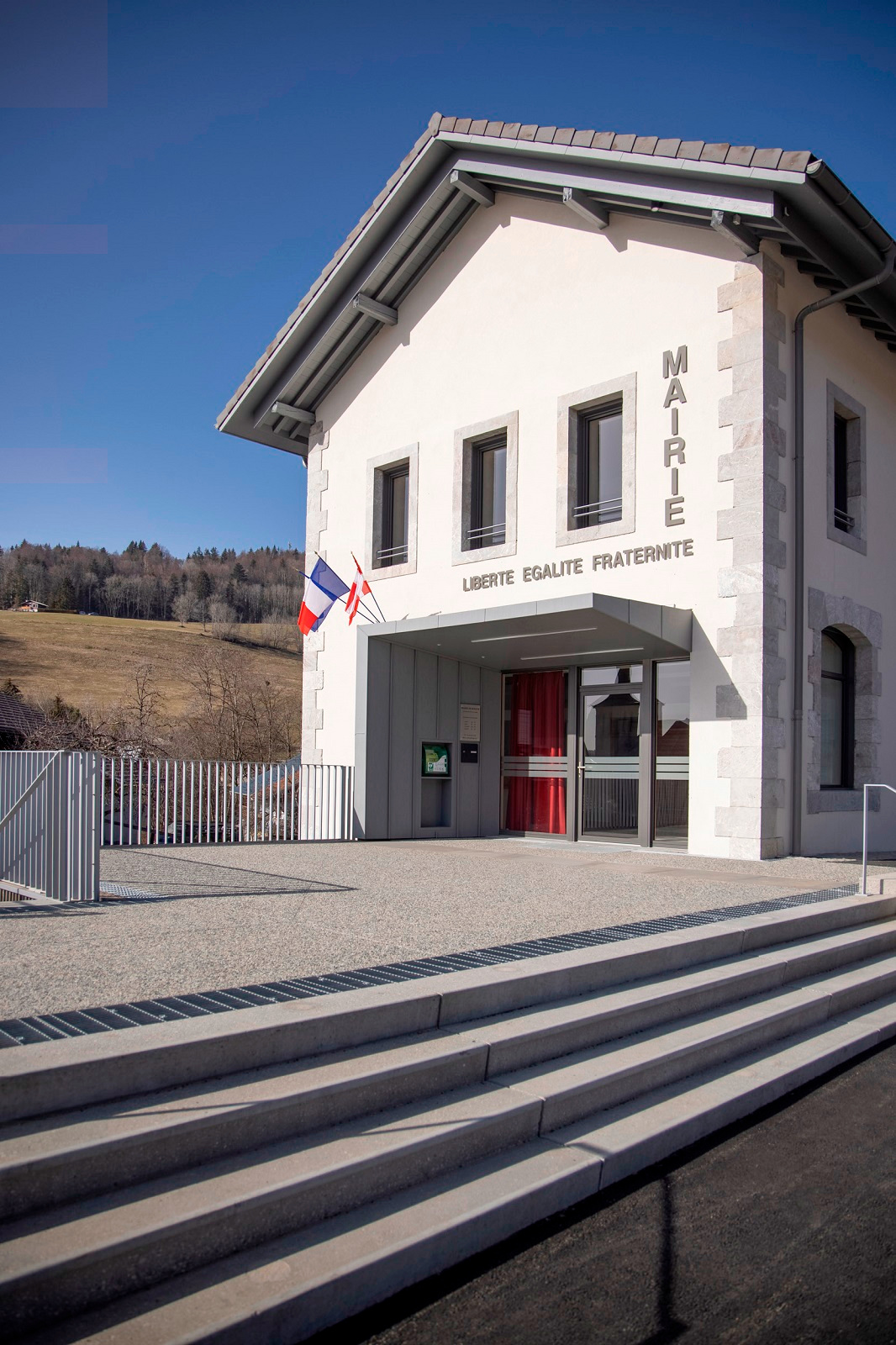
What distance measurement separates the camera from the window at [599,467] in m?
12.3

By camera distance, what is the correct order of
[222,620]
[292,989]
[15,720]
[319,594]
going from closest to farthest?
[292,989] < [319,594] < [15,720] < [222,620]

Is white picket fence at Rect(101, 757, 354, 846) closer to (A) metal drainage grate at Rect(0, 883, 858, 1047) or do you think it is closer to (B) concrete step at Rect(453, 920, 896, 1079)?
(A) metal drainage grate at Rect(0, 883, 858, 1047)

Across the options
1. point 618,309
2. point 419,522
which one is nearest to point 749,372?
point 618,309

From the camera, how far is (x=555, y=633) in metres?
11.5

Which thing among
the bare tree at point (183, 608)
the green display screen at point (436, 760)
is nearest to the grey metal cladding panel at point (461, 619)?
the green display screen at point (436, 760)

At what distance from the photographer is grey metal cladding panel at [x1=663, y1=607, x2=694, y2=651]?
10797 millimetres

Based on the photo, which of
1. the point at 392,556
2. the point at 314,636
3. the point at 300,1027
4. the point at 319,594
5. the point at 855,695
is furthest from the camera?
the point at 314,636

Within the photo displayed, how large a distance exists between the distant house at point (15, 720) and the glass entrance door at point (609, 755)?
25.5m

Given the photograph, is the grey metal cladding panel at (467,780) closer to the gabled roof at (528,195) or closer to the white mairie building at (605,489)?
the white mairie building at (605,489)

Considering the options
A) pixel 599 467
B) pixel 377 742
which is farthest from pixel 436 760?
pixel 599 467

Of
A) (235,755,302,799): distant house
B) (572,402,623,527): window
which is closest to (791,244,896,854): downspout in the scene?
(572,402,623,527): window

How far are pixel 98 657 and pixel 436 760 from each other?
163ft

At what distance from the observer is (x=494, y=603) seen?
13.1 m

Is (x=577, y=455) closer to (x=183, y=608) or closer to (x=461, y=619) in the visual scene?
(x=461, y=619)
